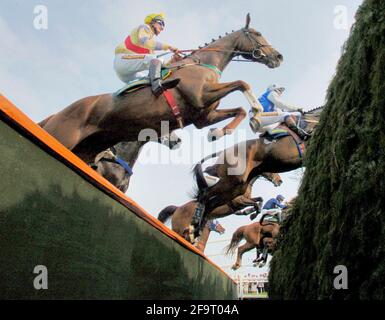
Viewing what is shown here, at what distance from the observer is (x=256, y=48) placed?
6.67m

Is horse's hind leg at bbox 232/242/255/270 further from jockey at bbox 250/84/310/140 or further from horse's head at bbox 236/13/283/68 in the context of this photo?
horse's head at bbox 236/13/283/68

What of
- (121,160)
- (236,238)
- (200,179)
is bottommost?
(236,238)

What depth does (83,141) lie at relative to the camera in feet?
17.5

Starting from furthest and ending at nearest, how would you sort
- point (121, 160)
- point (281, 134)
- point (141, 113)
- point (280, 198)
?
point (280, 198) < point (281, 134) < point (121, 160) < point (141, 113)

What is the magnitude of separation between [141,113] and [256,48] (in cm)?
256

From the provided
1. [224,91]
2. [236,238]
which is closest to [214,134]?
[224,91]

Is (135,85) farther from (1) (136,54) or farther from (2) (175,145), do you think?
(2) (175,145)

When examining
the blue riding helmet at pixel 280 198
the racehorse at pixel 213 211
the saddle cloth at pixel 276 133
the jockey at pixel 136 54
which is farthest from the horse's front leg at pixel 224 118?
the blue riding helmet at pixel 280 198

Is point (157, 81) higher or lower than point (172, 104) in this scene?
higher

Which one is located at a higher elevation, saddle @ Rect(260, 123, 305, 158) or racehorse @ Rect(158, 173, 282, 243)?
saddle @ Rect(260, 123, 305, 158)

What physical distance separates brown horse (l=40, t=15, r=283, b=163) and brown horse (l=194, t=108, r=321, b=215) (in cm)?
150

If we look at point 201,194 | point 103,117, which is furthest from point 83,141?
point 201,194

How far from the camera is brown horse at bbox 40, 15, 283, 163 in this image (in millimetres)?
5250

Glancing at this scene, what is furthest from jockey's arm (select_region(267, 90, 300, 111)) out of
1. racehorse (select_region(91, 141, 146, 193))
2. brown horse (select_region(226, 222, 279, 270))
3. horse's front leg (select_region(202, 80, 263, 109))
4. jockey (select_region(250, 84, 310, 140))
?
brown horse (select_region(226, 222, 279, 270))
